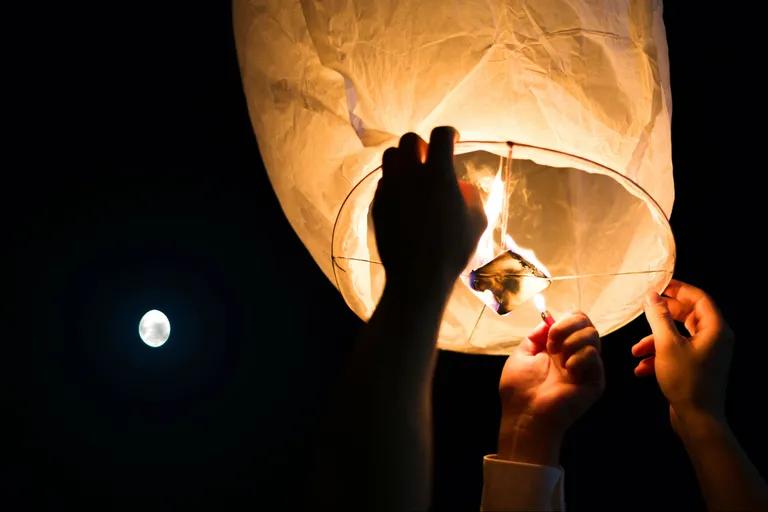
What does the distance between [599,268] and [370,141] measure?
37 centimetres

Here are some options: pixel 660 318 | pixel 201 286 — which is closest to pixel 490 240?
pixel 660 318

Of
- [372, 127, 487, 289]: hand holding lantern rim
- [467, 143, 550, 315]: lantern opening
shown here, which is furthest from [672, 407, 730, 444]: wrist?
[372, 127, 487, 289]: hand holding lantern rim

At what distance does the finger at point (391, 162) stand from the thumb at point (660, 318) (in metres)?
0.40

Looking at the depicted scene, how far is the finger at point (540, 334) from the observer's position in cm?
78

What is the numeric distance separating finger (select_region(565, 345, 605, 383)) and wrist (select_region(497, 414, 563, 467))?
0.08 meters

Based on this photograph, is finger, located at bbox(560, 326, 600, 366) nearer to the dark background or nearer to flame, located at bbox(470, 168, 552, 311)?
flame, located at bbox(470, 168, 552, 311)

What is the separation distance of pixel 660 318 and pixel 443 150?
42 cm

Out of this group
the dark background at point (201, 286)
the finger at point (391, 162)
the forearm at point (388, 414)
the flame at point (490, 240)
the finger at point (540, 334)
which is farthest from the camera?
the dark background at point (201, 286)

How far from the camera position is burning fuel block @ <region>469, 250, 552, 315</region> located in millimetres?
648

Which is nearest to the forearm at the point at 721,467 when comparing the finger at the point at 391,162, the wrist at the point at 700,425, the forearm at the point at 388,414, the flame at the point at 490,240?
the wrist at the point at 700,425

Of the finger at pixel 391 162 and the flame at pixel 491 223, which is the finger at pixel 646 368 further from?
the finger at pixel 391 162

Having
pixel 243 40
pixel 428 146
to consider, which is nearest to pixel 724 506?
pixel 428 146

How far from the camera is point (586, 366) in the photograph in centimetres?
73

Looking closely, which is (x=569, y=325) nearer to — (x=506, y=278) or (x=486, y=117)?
(x=506, y=278)
